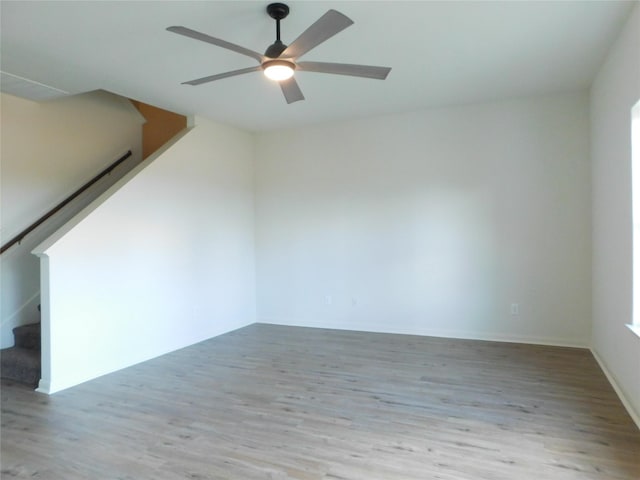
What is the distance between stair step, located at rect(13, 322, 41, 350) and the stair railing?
33.0 inches

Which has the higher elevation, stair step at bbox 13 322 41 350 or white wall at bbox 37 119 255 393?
white wall at bbox 37 119 255 393

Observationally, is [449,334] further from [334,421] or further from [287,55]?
[287,55]

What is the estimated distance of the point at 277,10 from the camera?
2488mm

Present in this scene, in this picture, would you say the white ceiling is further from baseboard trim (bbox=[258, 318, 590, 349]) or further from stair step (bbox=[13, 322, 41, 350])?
baseboard trim (bbox=[258, 318, 590, 349])

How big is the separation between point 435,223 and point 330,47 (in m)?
2.58

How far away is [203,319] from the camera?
5.04 metres

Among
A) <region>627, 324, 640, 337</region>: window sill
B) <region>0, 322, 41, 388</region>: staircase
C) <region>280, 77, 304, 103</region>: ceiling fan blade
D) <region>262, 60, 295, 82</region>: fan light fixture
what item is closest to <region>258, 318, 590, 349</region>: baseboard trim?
<region>627, 324, 640, 337</region>: window sill

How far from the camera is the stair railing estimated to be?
4.29 m

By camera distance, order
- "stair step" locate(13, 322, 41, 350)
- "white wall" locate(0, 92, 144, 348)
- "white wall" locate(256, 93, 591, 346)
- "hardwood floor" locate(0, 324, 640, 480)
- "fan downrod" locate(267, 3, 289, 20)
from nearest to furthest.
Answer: "hardwood floor" locate(0, 324, 640, 480)
"fan downrod" locate(267, 3, 289, 20)
"stair step" locate(13, 322, 41, 350)
"white wall" locate(0, 92, 144, 348)
"white wall" locate(256, 93, 591, 346)

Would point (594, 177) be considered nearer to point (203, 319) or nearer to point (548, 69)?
point (548, 69)

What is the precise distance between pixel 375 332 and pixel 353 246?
1133 mm

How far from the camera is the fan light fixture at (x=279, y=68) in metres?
2.49

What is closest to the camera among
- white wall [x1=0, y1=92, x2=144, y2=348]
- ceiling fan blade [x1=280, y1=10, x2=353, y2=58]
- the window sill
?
ceiling fan blade [x1=280, y1=10, x2=353, y2=58]

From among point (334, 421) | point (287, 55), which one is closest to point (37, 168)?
point (287, 55)
